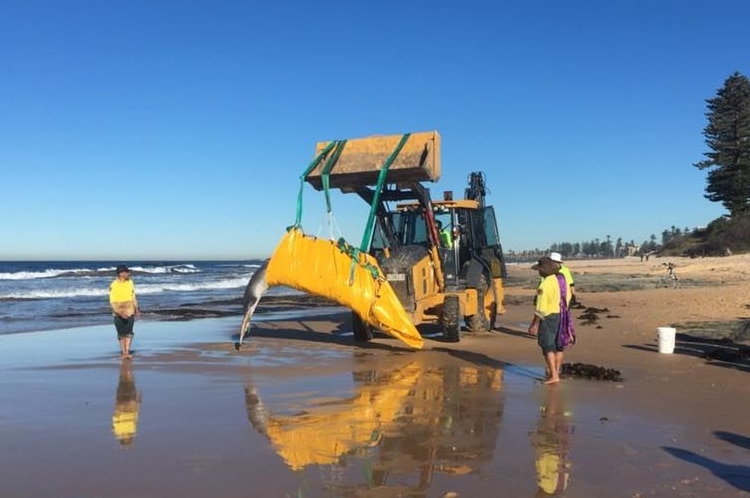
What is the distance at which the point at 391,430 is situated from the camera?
5.94 metres

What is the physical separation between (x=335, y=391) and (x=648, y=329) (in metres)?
8.81

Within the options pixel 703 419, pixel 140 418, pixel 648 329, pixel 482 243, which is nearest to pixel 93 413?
pixel 140 418

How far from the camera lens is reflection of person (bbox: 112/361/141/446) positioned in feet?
19.2

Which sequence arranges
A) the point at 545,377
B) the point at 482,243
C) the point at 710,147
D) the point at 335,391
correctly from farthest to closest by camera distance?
the point at 710,147
the point at 482,243
the point at 545,377
the point at 335,391

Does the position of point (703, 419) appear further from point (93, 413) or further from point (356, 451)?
point (93, 413)

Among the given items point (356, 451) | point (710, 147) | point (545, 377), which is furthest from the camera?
point (710, 147)

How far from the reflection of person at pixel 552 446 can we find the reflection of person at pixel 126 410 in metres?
3.39

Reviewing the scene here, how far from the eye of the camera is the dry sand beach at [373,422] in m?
4.62

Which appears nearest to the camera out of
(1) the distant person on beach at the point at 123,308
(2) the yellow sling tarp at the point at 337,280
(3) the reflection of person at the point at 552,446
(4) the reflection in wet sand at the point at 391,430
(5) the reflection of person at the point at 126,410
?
(3) the reflection of person at the point at 552,446

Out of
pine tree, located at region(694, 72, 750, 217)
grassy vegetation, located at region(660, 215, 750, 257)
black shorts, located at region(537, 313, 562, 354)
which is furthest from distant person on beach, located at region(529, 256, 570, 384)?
pine tree, located at region(694, 72, 750, 217)

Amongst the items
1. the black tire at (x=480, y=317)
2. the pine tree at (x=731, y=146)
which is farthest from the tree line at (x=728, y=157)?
the black tire at (x=480, y=317)

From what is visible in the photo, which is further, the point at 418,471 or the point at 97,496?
the point at 418,471

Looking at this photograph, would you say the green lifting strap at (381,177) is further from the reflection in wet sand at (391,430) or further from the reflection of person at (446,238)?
the reflection in wet sand at (391,430)

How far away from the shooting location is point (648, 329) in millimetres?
13961
